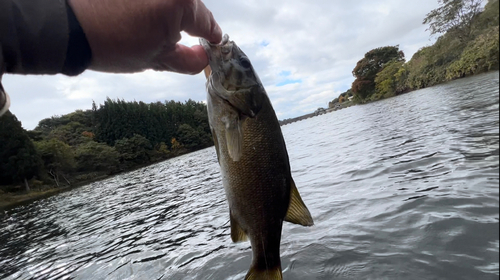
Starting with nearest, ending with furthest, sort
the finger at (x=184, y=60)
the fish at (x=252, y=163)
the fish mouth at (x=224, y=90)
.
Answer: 1. the finger at (x=184, y=60)
2. the fish at (x=252, y=163)
3. the fish mouth at (x=224, y=90)

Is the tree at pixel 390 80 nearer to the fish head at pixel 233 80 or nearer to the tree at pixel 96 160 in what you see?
the fish head at pixel 233 80

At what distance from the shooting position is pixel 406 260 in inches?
140

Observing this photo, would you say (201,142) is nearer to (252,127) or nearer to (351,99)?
(351,99)

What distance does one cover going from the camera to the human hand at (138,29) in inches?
64.9

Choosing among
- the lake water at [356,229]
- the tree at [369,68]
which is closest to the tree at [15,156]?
the lake water at [356,229]

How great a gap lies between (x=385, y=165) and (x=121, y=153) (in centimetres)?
6168

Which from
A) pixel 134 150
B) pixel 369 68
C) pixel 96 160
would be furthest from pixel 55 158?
pixel 369 68

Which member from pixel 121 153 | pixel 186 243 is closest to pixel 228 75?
pixel 186 243

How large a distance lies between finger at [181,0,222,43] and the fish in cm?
32

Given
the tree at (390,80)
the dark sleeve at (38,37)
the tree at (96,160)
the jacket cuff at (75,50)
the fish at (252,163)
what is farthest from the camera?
the tree at (96,160)

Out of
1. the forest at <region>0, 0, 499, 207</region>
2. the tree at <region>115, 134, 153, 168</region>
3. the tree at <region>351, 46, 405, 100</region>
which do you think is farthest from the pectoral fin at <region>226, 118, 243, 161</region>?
the tree at <region>115, 134, 153, 168</region>

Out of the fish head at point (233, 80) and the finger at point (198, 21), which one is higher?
the finger at point (198, 21)

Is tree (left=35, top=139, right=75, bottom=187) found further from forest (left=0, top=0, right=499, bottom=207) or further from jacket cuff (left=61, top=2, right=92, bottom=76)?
jacket cuff (left=61, top=2, right=92, bottom=76)

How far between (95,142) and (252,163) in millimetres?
66771
